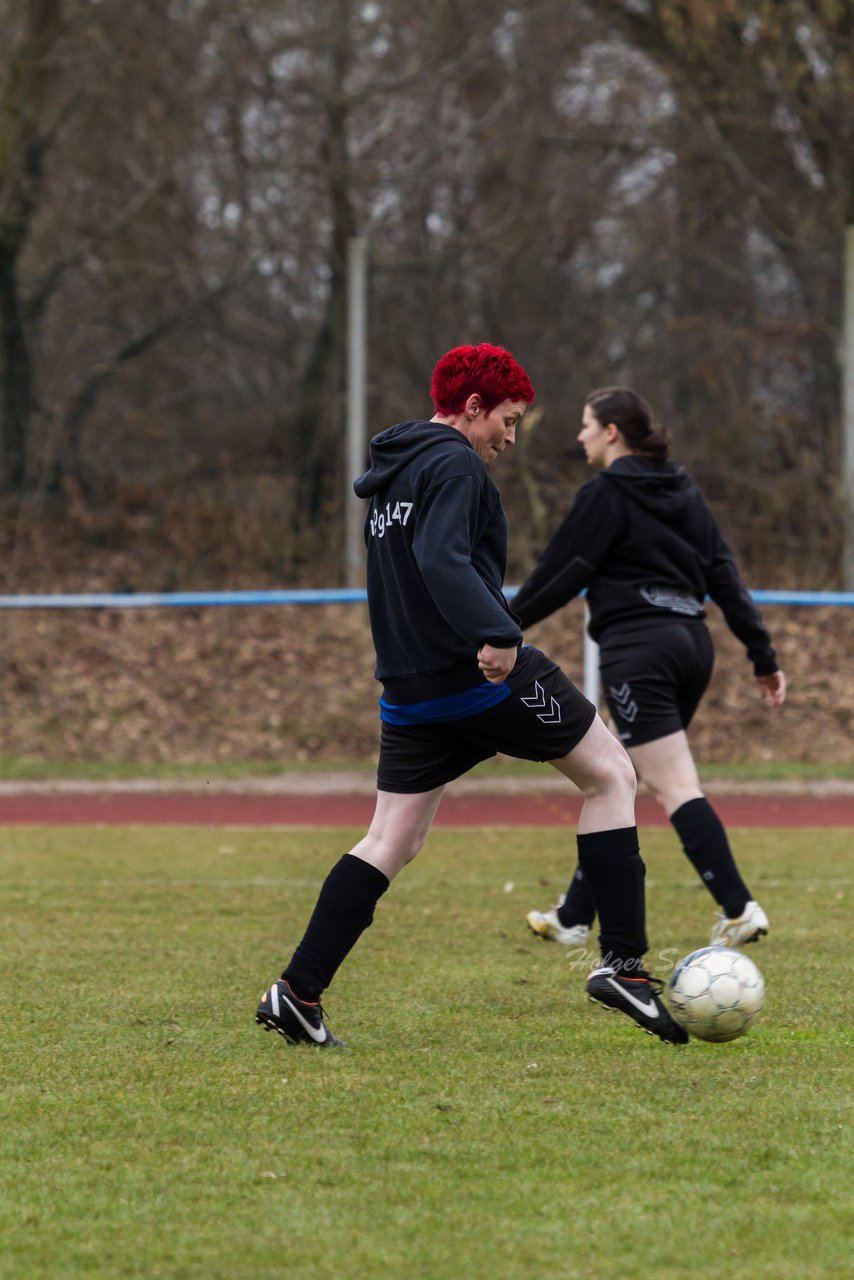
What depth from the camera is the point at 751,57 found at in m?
20.4

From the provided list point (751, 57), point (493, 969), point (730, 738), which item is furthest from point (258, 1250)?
point (751, 57)

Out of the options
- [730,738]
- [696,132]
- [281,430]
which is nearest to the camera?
[730,738]

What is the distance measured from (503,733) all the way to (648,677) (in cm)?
166

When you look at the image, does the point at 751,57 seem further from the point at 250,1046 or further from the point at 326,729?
the point at 250,1046

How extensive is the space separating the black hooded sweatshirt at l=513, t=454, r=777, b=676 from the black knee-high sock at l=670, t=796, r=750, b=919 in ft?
2.36

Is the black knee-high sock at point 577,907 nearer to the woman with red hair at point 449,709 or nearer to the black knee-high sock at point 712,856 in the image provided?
the black knee-high sock at point 712,856

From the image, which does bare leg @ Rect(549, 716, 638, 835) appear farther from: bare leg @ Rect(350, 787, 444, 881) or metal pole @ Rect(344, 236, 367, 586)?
metal pole @ Rect(344, 236, 367, 586)

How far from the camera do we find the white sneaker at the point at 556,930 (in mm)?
6730

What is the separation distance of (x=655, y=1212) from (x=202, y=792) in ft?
34.9

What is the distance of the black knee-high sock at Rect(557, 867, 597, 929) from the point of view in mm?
6664

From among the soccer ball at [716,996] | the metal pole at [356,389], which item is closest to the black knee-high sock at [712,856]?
the soccer ball at [716,996]

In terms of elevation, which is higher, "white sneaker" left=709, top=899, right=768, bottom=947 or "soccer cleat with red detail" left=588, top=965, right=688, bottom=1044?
"soccer cleat with red detail" left=588, top=965, right=688, bottom=1044

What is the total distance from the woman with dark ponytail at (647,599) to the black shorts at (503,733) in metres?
1.37

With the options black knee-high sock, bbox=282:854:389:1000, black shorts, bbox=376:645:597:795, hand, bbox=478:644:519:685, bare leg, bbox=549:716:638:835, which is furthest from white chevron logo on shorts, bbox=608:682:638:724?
hand, bbox=478:644:519:685
